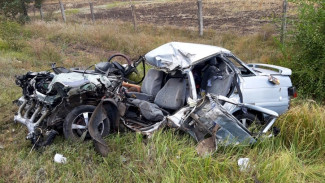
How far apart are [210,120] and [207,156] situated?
22.2 inches

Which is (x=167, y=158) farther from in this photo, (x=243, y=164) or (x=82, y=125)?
(x=82, y=125)

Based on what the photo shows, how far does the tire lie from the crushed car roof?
4.48 ft

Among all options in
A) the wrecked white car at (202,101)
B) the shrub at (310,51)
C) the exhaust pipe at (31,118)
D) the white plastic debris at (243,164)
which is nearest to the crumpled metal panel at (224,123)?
the wrecked white car at (202,101)

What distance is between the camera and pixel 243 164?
360cm

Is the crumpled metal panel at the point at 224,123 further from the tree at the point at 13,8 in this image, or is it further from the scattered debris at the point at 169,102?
the tree at the point at 13,8

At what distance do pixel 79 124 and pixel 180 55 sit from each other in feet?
6.61

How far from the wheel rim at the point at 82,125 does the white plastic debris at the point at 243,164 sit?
84.4 inches

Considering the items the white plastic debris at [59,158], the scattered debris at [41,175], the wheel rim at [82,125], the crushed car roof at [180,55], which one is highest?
the crushed car roof at [180,55]

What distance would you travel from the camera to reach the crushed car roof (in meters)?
4.56

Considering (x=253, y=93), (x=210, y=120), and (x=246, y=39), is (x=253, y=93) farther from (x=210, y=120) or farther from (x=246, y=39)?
(x=246, y=39)

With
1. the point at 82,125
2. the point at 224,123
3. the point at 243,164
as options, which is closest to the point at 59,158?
the point at 82,125

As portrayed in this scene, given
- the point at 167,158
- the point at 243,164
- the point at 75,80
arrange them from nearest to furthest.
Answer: the point at 243,164 < the point at 167,158 < the point at 75,80

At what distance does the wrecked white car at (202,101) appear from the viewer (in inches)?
160

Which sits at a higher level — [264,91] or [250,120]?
[264,91]
